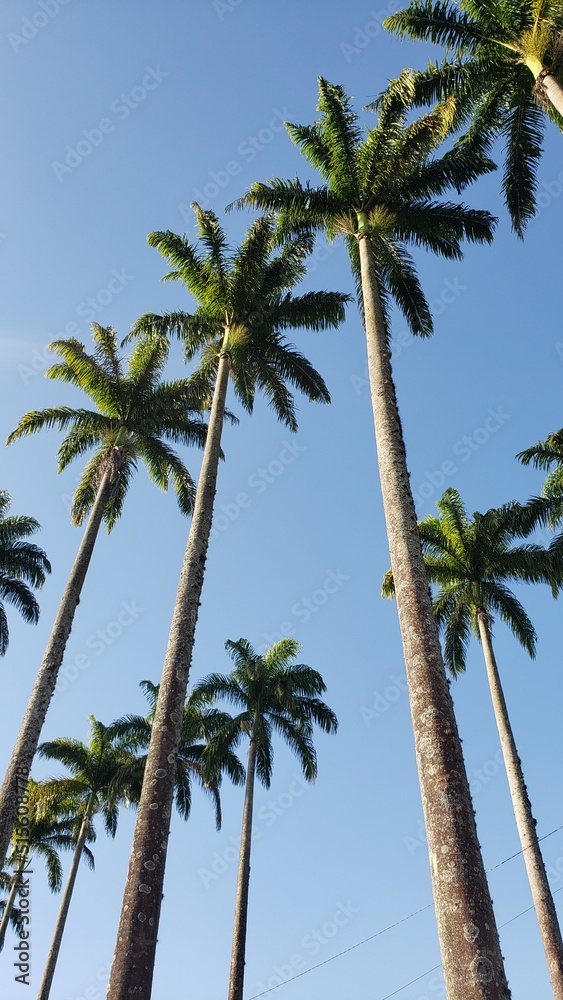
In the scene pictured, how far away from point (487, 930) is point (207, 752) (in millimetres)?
24393

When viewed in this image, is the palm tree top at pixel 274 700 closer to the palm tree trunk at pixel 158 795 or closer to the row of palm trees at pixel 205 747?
the row of palm trees at pixel 205 747

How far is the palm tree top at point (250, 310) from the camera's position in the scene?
60.5ft

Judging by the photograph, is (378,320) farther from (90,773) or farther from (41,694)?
(90,773)

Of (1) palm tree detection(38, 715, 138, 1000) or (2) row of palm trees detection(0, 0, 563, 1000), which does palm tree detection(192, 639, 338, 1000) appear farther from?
(2) row of palm trees detection(0, 0, 563, 1000)

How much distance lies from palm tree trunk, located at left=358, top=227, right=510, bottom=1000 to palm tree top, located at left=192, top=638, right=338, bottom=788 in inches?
791

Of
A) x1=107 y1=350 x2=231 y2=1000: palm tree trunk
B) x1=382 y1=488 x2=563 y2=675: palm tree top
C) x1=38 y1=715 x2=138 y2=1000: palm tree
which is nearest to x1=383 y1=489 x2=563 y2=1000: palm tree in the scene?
x1=382 y1=488 x2=563 y2=675: palm tree top

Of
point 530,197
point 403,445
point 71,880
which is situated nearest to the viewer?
point 403,445

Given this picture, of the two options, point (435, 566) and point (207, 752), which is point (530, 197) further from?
point (207, 752)

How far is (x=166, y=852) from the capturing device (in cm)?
941

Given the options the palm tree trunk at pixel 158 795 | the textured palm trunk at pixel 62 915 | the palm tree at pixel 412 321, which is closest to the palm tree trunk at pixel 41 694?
the palm tree trunk at pixel 158 795

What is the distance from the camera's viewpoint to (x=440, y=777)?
696cm

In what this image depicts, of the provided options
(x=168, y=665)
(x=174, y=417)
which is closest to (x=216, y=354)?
(x=174, y=417)

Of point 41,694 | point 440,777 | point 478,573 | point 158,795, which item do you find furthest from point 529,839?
point 440,777

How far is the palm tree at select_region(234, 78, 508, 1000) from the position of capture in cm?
608
